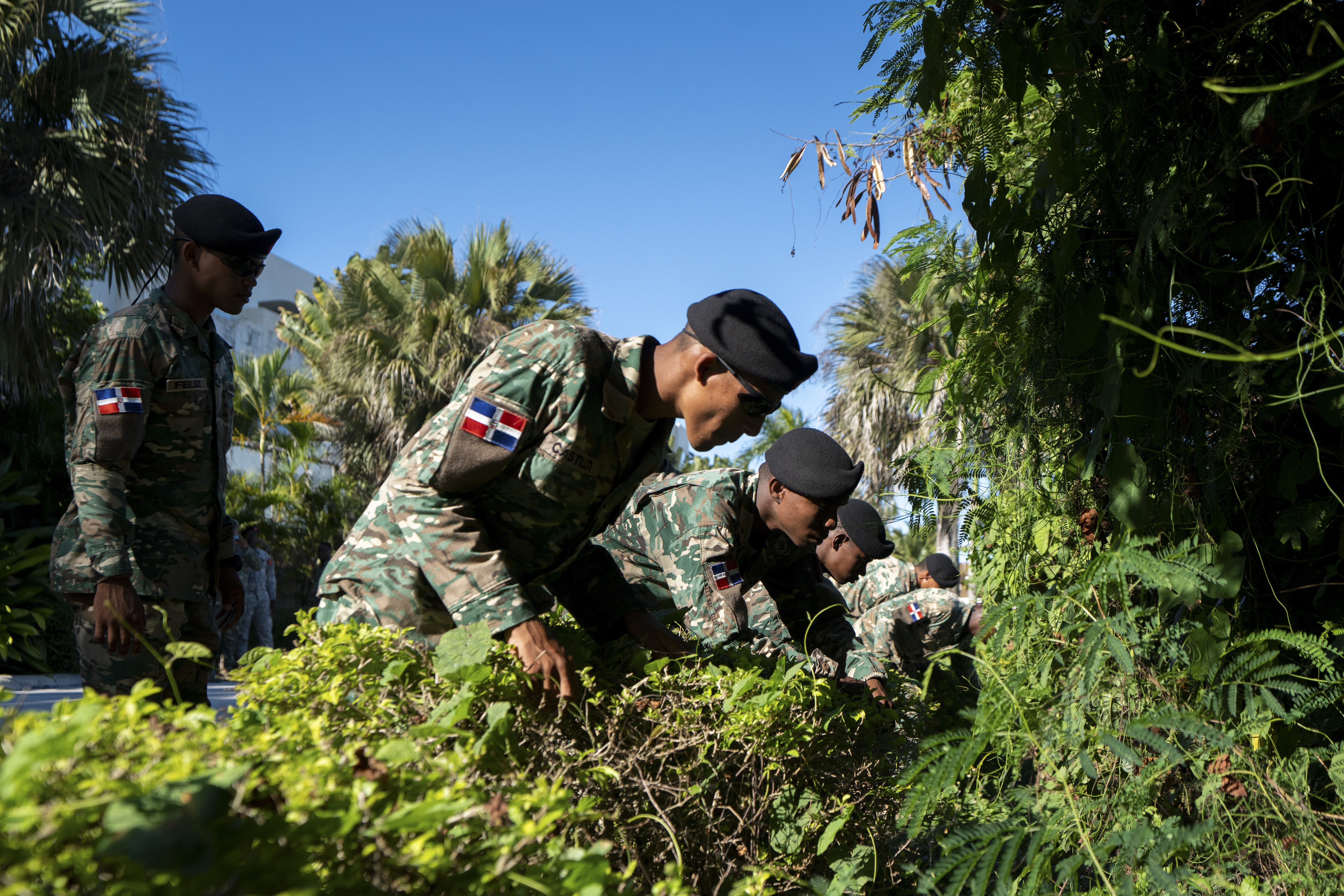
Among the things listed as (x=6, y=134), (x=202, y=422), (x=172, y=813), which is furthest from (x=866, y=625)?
(x=6, y=134)

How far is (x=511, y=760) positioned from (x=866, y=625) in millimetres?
4801

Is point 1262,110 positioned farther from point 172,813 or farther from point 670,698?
point 172,813

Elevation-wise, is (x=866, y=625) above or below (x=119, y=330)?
below

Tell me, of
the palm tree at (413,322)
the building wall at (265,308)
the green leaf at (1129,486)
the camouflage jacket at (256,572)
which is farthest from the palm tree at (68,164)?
the building wall at (265,308)

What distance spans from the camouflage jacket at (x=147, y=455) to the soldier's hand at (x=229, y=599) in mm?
115

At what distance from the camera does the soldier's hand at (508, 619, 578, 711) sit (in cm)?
175

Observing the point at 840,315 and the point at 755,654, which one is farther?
the point at 840,315

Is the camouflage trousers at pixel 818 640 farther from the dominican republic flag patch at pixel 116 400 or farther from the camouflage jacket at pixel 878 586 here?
the camouflage jacket at pixel 878 586

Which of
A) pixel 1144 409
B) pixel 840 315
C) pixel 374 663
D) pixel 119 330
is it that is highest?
pixel 840 315

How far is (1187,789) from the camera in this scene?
2.30m

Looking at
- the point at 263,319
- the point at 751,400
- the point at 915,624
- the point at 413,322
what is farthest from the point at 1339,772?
the point at 263,319

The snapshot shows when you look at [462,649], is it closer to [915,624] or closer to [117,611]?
[117,611]

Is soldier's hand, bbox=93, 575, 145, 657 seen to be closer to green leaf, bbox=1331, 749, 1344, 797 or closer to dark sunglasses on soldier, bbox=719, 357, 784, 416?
dark sunglasses on soldier, bbox=719, 357, 784, 416

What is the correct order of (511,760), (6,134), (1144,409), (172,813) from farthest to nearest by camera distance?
(6,134) < (1144,409) < (511,760) < (172,813)
